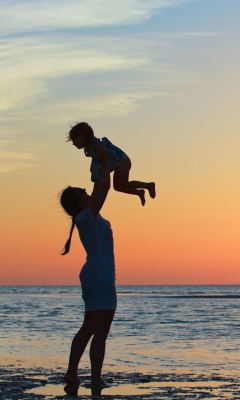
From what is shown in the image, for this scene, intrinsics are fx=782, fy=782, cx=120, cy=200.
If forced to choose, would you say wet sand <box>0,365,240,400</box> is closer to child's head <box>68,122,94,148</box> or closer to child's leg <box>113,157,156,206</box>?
child's leg <box>113,157,156,206</box>

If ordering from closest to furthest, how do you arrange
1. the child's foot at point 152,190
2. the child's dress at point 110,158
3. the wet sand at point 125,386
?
the wet sand at point 125,386 → the child's dress at point 110,158 → the child's foot at point 152,190

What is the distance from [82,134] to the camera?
6.36 metres

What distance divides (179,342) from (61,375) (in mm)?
5955

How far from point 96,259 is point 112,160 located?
842 millimetres

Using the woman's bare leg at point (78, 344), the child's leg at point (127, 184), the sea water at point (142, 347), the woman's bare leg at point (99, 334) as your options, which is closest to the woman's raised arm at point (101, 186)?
the child's leg at point (127, 184)

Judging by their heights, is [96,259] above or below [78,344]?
above

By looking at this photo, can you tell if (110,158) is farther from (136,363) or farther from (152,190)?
(136,363)

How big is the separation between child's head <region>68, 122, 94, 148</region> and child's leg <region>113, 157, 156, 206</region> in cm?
43

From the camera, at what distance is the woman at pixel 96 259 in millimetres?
6488

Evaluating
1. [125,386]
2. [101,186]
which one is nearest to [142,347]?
[125,386]

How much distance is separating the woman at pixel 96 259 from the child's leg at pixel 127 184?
27 cm

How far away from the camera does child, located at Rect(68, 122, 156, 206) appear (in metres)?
6.37

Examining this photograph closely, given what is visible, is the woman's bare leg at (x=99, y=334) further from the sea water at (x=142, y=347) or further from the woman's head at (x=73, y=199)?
the sea water at (x=142, y=347)

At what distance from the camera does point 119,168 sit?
6648 millimetres
